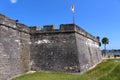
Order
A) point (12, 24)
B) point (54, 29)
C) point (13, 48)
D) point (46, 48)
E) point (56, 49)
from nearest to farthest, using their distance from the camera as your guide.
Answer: point (13, 48), point (12, 24), point (56, 49), point (46, 48), point (54, 29)

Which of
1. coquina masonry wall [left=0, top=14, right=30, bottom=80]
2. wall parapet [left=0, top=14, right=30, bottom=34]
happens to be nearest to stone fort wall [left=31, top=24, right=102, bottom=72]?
coquina masonry wall [left=0, top=14, right=30, bottom=80]

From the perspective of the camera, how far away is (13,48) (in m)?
16.3

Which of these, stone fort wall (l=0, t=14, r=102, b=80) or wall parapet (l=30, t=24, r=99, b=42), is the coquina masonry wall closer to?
stone fort wall (l=0, t=14, r=102, b=80)

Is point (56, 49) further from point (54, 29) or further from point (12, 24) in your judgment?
point (12, 24)

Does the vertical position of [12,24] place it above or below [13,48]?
above

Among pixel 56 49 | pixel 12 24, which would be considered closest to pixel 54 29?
pixel 56 49

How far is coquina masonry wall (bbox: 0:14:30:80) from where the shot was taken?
14.8m

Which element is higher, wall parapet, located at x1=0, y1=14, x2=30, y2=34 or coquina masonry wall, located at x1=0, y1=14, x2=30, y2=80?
wall parapet, located at x1=0, y1=14, x2=30, y2=34

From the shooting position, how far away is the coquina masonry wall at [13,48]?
14.8 m

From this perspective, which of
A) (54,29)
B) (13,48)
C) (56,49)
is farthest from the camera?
(54,29)

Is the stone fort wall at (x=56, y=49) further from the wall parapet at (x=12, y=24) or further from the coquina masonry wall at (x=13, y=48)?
the wall parapet at (x=12, y=24)

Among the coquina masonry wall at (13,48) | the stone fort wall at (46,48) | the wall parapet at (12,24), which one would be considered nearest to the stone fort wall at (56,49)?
the stone fort wall at (46,48)

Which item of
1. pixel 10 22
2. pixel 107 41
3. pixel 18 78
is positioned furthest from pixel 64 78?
pixel 107 41

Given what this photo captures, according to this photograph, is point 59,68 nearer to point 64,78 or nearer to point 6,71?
point 64,78
